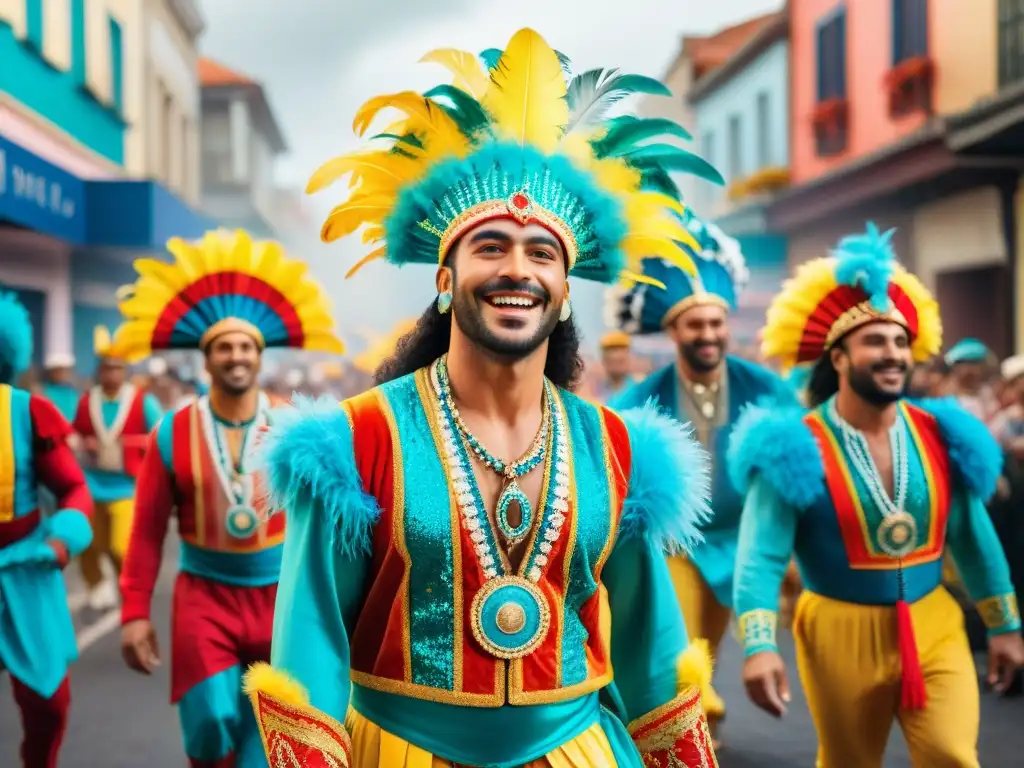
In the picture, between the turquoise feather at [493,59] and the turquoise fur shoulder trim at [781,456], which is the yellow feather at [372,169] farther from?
the turquoise fur shoulder trim at [781,456]

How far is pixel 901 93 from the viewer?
1669 cm

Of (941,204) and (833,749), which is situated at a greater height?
(941,204)

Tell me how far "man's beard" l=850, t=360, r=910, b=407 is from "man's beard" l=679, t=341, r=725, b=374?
64.5 inches

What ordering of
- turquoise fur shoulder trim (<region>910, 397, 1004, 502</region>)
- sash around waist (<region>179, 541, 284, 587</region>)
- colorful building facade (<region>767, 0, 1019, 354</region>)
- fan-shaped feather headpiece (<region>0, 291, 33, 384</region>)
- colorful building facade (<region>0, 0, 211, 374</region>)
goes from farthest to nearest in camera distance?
colorful building facade (<region>767, 0, 1019, 354</region>) → colorful building facade (<region>0, 0, 211, 374</region>) → fan-shaped feather headpiece (<region>0, 291, 33, 384</region>) → sash around waist (<region>179, 541, 284, 587</region>) → turquoise fur shoulder trim (<region>910, 397, 1004, 502</region>)

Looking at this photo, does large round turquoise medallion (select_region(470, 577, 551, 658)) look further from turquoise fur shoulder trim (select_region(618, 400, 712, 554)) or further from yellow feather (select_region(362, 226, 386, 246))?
yellow feather (select_region(362, 226, 386, 246))

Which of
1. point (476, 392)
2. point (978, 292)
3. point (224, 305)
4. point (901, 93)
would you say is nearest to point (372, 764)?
point (476, 392)

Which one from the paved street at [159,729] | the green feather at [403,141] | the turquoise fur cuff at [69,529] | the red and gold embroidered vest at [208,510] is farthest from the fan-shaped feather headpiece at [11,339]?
the green feather at [403,141]

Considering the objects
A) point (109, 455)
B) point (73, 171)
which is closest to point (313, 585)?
point (109, 455)

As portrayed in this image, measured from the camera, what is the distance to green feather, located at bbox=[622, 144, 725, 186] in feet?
10.4

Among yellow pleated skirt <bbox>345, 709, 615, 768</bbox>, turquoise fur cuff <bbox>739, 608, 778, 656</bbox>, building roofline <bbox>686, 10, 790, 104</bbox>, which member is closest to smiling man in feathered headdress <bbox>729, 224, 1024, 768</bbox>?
turquoise fur cuff <bbox>739, 608, 778, 656</bbox>

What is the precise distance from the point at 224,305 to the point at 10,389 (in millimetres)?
939

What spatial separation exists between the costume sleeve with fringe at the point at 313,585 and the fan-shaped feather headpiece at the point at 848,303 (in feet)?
8.75

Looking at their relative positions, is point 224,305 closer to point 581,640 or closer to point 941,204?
point 581,640

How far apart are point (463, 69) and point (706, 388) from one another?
3.68 m
